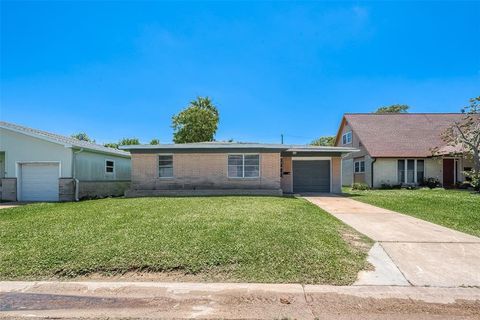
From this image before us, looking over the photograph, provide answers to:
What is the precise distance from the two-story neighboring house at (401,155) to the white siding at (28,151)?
765 inches

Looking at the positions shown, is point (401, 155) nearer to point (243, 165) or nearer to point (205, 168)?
point (243, 165)

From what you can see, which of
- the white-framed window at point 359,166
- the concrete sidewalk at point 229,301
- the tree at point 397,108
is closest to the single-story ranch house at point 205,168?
the white-framed window at point 359,166

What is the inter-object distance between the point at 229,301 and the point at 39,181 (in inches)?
609

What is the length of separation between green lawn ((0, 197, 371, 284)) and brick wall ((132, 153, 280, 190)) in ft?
25.8

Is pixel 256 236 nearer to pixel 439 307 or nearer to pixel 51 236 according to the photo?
pixel 439 307

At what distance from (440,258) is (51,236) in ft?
25.3

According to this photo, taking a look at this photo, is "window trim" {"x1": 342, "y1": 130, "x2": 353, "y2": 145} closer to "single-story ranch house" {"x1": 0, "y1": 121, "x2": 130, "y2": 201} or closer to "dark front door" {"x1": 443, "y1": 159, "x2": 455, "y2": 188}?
"dark front door" {"x1": 443, "y1": 159, "x2": 455, "y2": 188}

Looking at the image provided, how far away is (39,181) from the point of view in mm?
15195

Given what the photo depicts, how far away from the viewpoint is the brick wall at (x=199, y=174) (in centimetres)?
1583

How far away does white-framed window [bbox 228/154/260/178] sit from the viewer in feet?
52.3

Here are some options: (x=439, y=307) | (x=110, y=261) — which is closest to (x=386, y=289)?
(x=439, y=307)

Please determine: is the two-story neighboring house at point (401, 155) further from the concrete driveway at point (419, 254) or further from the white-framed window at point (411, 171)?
the concrete driveway at point (419, 254)

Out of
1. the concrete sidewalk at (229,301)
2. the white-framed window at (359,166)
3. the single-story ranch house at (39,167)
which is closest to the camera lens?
the concrete sidewalk at (229,301)

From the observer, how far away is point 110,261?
4.83 metres
